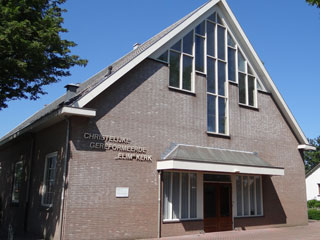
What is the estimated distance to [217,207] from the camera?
1688cm

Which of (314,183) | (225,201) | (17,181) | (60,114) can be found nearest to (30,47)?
(60,114)

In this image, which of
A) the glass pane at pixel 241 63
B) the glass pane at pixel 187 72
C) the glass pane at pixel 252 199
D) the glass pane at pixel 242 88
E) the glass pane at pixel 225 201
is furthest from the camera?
the glass pane at pixel 241 63

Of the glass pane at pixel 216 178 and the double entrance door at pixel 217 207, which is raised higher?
the glass pane at pixel 216 178

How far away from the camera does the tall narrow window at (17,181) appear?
1788 centimetres

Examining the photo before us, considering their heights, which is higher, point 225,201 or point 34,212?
point 225,201

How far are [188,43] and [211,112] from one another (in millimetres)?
3557

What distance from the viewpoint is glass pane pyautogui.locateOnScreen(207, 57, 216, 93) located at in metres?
17.7

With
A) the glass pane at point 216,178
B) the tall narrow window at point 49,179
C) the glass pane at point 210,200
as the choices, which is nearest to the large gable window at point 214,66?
the glass pane at point 216,178

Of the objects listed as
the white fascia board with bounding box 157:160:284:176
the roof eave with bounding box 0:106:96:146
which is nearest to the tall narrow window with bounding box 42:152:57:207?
the roof eave with bounding box 0:106:96:146

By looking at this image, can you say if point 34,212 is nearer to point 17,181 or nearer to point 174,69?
point 17,181

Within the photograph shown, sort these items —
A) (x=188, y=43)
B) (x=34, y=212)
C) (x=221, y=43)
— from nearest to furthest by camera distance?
(x=34, y=212) → (x=188, y=43) → (x=221, y=43)

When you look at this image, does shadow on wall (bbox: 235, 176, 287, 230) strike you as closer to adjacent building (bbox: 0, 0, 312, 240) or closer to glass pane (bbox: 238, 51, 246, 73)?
adjacent building (bbox: 0, 0, 312, 240)

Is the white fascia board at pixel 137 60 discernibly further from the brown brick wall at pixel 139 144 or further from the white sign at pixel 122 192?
the white sign at pixel 122 192

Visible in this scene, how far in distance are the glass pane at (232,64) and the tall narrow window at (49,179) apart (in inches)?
391
